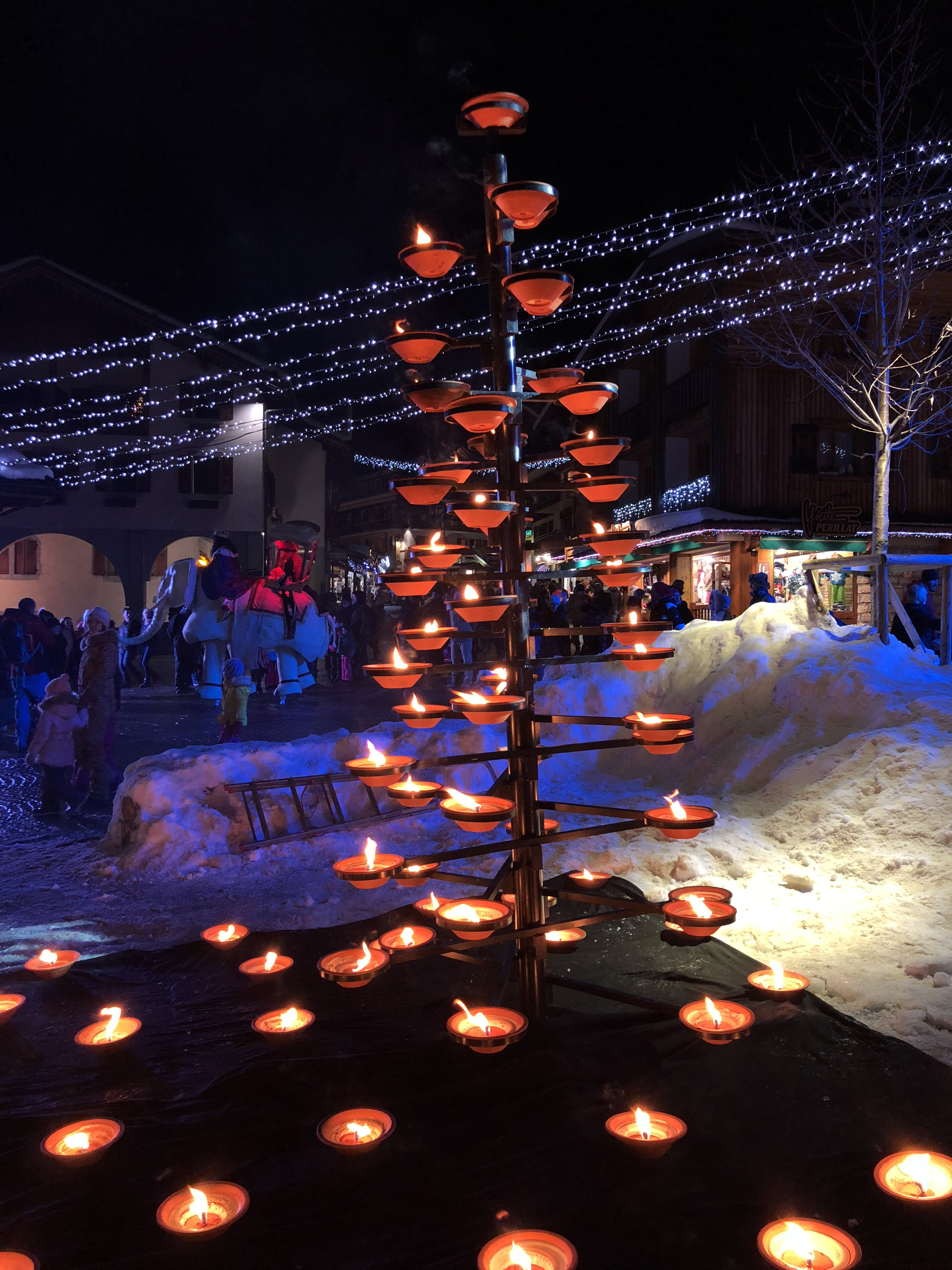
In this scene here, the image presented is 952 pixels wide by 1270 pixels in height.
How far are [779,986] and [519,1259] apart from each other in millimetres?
1875

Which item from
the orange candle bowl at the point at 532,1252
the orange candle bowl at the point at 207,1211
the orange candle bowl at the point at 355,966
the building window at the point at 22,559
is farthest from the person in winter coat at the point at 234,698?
the building window at the point at 22,559

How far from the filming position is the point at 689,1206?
9.02 ft

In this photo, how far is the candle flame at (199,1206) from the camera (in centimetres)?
271

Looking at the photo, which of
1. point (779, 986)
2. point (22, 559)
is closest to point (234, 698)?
point (779, 986)

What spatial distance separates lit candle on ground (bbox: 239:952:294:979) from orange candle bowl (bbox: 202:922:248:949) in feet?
0.71

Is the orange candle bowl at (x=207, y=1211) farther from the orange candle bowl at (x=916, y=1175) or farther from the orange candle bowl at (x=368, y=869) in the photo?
the orange candle bowl at (x=916, y=1175)

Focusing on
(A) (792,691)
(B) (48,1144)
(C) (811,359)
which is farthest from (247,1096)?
(C) (811,359)

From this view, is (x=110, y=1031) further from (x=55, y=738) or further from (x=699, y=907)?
(x=55, y=738)

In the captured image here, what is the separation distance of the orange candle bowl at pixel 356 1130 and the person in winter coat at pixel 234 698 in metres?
8.03

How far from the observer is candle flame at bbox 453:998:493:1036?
3.47 metres

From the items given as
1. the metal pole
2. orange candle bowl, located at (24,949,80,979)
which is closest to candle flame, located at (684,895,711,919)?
the metal pole

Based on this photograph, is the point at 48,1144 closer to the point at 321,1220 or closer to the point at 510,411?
the point at 321,1220

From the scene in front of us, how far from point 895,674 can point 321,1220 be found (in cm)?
691

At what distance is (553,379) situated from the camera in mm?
4207
